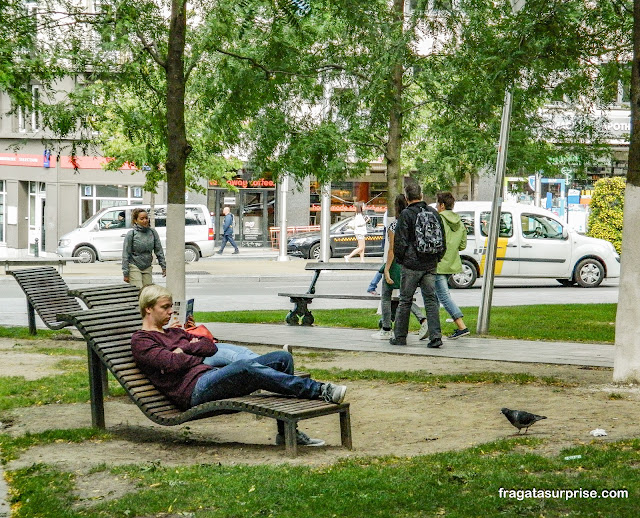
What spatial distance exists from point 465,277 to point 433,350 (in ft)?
37.0

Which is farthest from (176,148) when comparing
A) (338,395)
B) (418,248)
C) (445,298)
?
(338,395)

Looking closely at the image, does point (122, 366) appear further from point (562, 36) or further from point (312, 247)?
point (312, 247)

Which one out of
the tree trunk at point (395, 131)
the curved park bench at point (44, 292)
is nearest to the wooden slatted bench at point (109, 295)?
the curved park bench at point (44, 292)

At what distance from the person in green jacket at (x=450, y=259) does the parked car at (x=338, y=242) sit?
19.7 m

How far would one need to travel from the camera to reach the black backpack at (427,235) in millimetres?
11266

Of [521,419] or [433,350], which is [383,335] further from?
[521,419]

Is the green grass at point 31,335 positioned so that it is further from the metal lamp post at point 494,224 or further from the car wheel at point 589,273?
the car wheel at point 589,273

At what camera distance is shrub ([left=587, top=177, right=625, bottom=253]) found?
2956 cm

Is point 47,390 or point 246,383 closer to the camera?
point 246,383

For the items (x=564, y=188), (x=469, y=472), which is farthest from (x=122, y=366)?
(x=564, y=188)

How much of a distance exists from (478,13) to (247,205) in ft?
97.3

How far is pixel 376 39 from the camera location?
13469 mm

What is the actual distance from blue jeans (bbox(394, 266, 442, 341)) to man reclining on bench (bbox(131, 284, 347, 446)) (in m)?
4.66

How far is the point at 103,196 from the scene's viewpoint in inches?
1540
